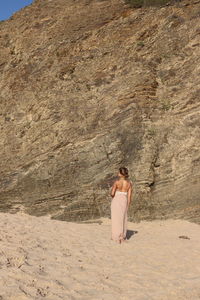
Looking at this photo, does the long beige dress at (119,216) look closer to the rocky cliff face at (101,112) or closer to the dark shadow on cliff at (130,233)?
the dark shadow on cliff at (130,233)

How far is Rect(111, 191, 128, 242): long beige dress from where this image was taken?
32.4ft

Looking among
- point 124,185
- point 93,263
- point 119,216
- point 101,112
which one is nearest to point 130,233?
point 119,216

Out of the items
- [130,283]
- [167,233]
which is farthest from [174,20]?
[130,283]

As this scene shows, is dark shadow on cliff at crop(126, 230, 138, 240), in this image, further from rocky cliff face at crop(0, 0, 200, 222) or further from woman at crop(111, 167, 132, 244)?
rocky cliff face at crop(0, 0, 200, 222)

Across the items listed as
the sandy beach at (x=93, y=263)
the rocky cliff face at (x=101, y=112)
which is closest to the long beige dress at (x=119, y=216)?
the sandy beach at (x=93, y=263)

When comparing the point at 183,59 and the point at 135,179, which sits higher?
the point at 183,59

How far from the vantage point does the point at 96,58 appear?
1705 cm

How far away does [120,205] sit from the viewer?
1012 centimetres

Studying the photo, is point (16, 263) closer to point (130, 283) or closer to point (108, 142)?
point (130, 283)

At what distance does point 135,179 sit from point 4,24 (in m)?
12.9

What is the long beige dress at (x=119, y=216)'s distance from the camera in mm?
9875

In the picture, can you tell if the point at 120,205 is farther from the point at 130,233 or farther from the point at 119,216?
the point at 130,233

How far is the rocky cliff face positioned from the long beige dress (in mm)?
3036

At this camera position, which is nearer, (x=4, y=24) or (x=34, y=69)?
(x=34, y=69)
